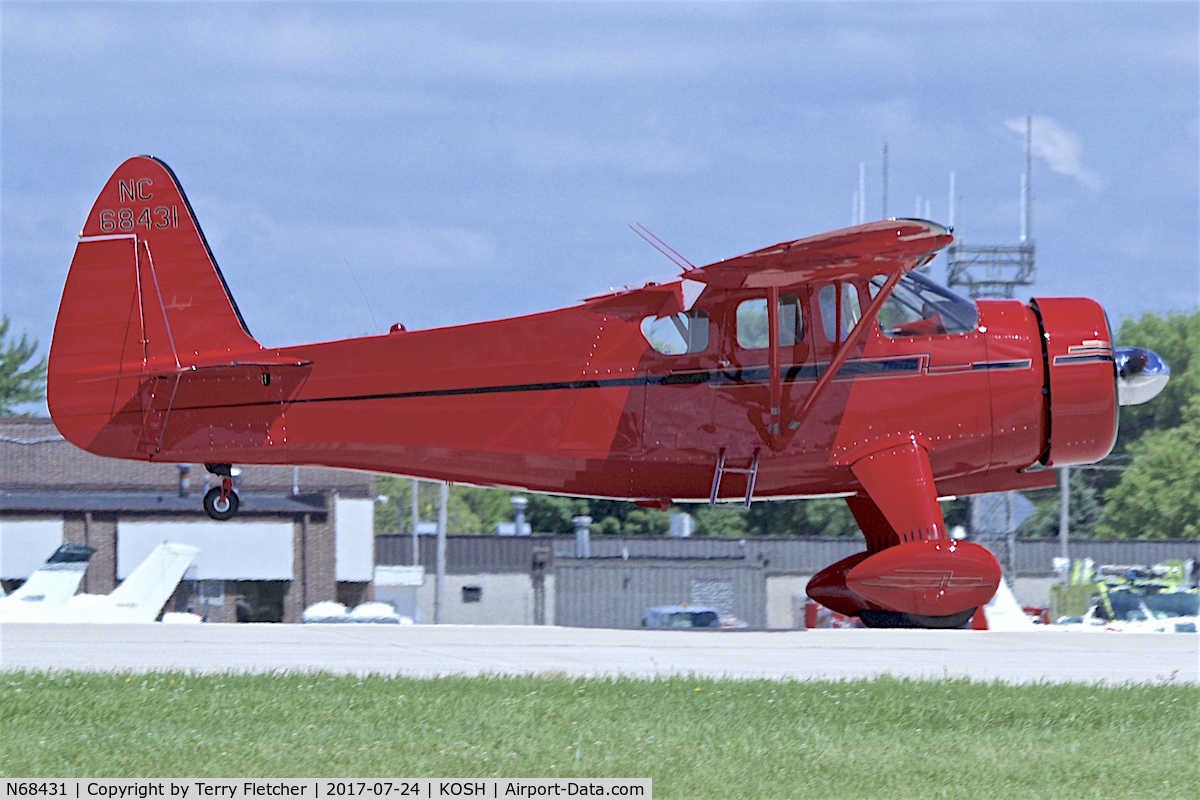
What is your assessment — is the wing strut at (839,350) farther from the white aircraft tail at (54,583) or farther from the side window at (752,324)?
the white aircraft tail at (54,583)

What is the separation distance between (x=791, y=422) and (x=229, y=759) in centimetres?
612

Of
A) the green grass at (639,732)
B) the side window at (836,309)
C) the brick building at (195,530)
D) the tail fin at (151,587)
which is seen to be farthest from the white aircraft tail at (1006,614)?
the brick building at (195,530)

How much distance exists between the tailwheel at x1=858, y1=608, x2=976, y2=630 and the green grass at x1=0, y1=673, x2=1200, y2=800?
2.26 meters

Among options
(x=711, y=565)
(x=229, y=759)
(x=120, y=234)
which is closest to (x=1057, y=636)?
(x=229, y=759)

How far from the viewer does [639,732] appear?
7.79m

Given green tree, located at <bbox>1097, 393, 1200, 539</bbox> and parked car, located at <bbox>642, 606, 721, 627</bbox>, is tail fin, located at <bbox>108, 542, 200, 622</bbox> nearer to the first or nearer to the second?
parked car, located at <bbox>642, 606, 721, 627</bbox>

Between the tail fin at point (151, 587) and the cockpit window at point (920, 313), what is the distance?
17.1m

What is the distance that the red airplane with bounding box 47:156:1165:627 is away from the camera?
1177cm

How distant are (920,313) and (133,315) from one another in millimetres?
7249

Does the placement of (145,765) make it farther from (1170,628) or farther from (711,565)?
(711,565)

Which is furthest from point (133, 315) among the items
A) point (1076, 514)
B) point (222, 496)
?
point (1076, 514)

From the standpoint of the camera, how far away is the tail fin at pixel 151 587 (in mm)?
24781

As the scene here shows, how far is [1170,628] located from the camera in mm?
22625

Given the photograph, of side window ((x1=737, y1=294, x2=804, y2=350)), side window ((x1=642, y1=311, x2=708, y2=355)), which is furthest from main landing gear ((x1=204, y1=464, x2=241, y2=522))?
side window ((x1=737, y1=294, x2=804, y2=350))
